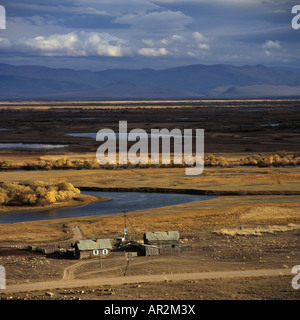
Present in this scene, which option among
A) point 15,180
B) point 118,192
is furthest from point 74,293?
point 15,180

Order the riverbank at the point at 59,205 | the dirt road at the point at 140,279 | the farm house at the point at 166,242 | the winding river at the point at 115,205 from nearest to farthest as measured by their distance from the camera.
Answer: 1. the dirt road at the point at 140,279
2. the farm house at the point at 166,242
3. the winding river at the point at 115,205
4. the riverbank at the point at 59,205

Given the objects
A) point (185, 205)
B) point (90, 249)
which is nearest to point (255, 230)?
point (185, 205)

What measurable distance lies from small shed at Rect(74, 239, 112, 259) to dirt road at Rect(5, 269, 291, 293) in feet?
15.3

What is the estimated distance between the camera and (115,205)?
50.1 m

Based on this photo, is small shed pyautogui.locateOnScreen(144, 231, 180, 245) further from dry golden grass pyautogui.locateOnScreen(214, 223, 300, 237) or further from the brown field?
dry golden grass pyautogui.locateOnScreen(214, 223, 300, 237)

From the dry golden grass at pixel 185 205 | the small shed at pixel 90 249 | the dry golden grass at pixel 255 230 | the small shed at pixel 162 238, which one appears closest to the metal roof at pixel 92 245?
the small shed at pixel 90 249

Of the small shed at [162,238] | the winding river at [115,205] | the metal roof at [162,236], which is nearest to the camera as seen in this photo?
the small shed at [162,238]

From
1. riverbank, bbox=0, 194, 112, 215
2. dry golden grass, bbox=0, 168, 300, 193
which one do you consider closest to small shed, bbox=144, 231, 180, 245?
riverbank, bbox=0, 194, 112, 215

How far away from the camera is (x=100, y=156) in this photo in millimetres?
78062

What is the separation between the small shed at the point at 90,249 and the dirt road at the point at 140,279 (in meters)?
4.65

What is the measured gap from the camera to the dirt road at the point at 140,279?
27406mm

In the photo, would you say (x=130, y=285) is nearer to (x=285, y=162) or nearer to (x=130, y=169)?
(x=130, y=169)

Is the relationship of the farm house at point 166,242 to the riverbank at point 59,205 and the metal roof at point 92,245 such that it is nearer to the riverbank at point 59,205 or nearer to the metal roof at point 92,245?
the metal roof at point 92,245

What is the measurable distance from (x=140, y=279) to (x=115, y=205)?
21.9 meters
